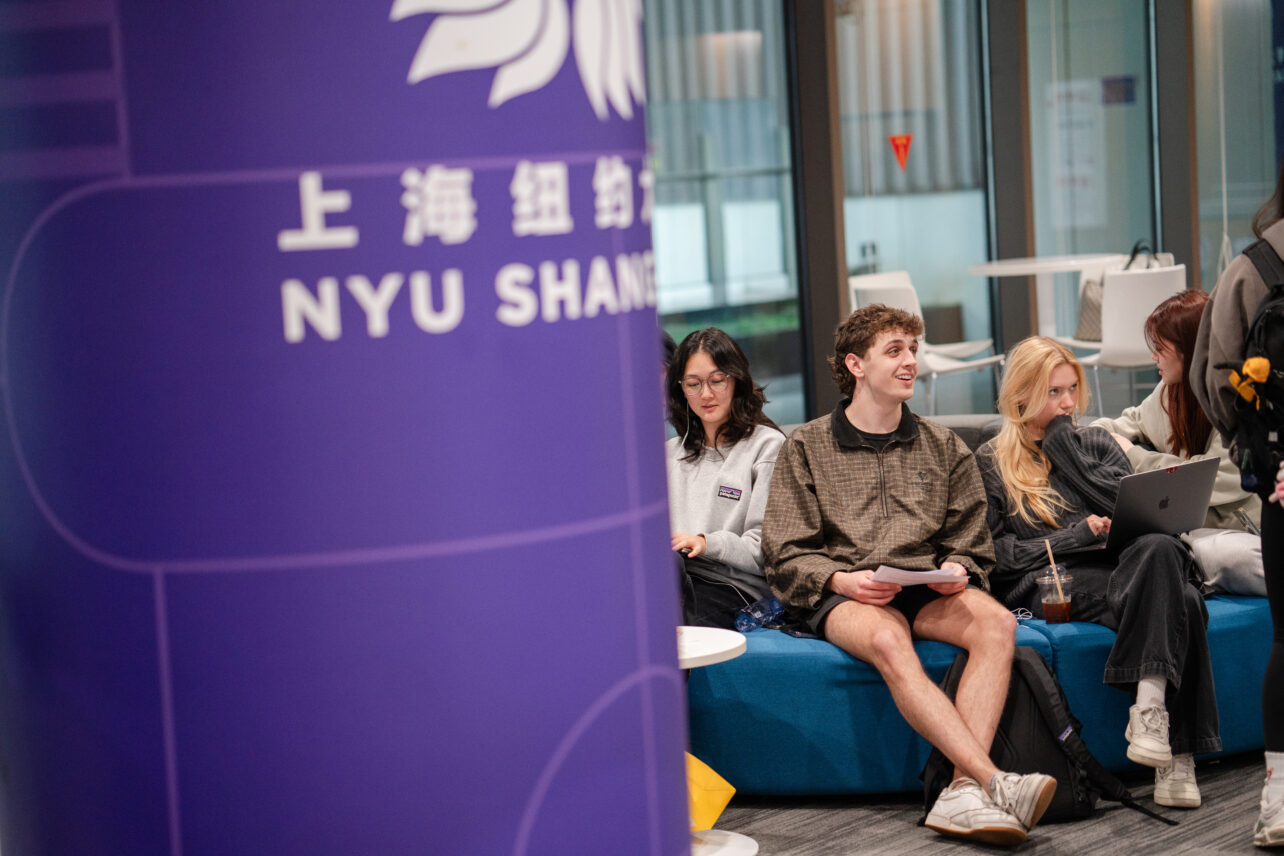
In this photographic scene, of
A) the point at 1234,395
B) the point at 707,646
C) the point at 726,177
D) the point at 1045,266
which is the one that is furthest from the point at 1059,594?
the point at 726,177

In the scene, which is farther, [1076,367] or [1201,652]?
[1076,367]

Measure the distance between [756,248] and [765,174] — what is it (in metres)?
0.50

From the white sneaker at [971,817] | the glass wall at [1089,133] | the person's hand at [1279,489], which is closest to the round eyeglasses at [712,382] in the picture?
the white sneaker at [971,817]

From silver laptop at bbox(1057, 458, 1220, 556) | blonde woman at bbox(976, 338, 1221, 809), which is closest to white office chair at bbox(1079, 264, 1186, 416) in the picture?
blonde woman at bbox(976, 338, 1221, 809)

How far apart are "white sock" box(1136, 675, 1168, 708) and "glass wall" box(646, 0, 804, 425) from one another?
18.2 feet

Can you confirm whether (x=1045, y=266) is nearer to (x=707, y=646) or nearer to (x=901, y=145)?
(x=901, y=145)

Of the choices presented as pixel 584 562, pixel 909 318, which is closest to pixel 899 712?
pixel 909 318

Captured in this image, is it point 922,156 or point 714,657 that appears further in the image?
point 922,156

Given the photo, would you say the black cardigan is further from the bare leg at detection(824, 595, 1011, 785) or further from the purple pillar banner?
the purple pillar banner

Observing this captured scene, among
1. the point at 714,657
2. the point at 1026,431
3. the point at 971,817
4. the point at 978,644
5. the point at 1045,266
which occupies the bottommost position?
the point at 971,817

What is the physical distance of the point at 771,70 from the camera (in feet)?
31.8

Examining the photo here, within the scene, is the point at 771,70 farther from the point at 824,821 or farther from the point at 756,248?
the point at 824,821

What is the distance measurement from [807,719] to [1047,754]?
25.1 inches

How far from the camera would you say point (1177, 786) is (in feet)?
12.4
